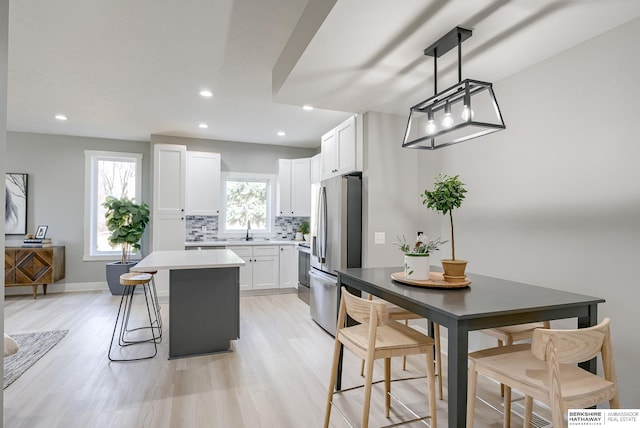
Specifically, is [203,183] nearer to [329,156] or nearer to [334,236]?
[329,156]

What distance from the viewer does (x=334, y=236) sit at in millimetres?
3578

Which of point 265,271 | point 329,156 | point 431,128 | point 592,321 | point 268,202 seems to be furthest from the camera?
point 268,202

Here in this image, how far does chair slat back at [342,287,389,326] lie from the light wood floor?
79cm

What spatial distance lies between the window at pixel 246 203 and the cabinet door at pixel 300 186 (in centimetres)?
55

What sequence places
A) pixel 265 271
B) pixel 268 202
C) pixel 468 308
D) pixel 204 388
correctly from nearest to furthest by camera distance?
pixel 468 308
pixel 204 388
pixel 265 271
pixel 268 202

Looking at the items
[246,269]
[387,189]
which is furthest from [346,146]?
[246,269]

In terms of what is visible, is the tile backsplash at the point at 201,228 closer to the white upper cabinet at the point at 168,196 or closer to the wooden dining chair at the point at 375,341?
the white upper cabinet at the point at 168,196

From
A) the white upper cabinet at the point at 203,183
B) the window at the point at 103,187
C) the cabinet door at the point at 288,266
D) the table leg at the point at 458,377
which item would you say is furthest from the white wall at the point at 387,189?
the window at the point at 103,187

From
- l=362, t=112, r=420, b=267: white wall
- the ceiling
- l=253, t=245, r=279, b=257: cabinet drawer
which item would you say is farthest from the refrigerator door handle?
l=253, t=245, r=279, b=257: cabinet drawer

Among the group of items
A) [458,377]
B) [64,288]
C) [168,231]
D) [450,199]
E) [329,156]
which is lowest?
[64,288]

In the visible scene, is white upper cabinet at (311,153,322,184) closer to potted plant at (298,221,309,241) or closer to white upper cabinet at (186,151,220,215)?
potted plant at (298,221,309,241)

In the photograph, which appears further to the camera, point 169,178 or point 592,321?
point 169,178

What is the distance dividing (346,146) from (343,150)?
2.8 inches

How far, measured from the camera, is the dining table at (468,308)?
4.46ft
